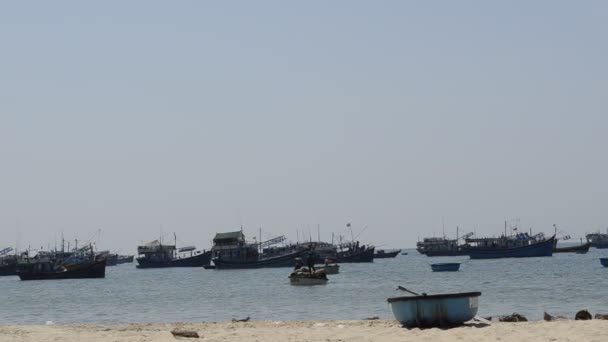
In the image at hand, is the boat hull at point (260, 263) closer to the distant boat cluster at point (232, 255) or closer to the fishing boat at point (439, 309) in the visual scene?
the distant boat cluster at point (232, 255)

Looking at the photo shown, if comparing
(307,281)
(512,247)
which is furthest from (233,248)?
(307,281)

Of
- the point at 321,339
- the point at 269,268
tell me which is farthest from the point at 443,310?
the point at 269,268

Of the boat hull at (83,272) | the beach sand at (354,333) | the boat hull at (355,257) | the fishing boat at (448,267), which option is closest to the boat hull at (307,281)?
the fishing boat at (448,267)

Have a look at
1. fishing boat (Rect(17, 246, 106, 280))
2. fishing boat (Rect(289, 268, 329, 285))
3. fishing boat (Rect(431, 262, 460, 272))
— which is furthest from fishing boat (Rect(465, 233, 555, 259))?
fishing boat (Rect(289, 268, 329, 285))

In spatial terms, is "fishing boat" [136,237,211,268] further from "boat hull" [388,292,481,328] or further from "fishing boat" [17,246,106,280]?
"boat hull" [388,292,481,328]

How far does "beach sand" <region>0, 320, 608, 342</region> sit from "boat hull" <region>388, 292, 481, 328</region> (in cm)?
37

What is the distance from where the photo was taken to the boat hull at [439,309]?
77.5ft

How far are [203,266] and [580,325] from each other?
4916 inches

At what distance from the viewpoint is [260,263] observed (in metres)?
129

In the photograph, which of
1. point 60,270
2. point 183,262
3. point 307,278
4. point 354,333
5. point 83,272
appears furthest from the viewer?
point 183,262

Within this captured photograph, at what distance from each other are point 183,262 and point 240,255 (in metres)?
28.6

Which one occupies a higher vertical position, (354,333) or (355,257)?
(355,257)

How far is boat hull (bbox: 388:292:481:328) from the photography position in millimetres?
23609

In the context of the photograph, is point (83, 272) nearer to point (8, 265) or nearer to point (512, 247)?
point (8, 265)
